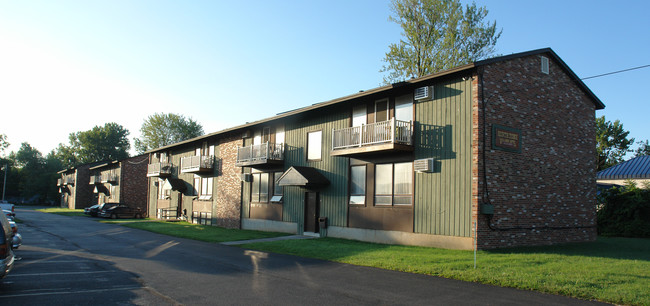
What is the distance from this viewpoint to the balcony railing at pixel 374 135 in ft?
53.7

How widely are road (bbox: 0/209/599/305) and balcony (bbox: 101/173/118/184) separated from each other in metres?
40.8

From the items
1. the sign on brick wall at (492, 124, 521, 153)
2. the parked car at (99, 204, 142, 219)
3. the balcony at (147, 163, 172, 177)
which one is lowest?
the parked car at (99, 204, 142, 219)

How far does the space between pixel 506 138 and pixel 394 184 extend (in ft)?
14.5

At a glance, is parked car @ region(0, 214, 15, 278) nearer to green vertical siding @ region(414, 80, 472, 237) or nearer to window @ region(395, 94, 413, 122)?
green vertical siding @ region(414, 80, 472, 237)

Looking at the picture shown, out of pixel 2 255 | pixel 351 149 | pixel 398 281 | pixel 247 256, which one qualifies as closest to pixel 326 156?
pixel 351 149

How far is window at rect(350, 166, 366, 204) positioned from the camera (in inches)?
742

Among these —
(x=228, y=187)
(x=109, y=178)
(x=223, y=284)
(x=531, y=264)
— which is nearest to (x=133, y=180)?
(x=109, y=178)

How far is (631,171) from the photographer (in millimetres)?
30875

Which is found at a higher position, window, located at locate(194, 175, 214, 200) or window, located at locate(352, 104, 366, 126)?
window, located at locate(352, 104, 366, 126)

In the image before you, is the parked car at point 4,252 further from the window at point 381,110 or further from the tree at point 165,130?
the tree at point 165,130

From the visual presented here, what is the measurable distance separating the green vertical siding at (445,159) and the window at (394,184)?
1.71 feet

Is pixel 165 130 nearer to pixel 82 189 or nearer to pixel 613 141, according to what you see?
pixel 82 189

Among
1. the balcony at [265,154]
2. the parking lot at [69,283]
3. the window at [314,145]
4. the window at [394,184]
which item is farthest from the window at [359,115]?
the parking lot at [69,283]

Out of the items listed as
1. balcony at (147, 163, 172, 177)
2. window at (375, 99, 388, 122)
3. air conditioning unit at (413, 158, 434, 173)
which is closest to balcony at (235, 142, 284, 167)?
window at (375, 99, 388, 122)
